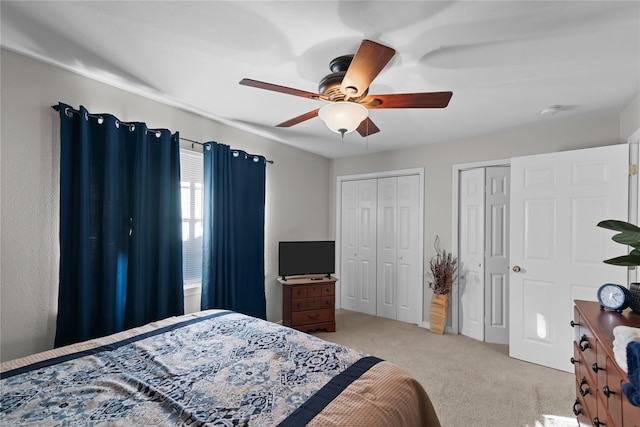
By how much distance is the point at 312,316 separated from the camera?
3.71 meters

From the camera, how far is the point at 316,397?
1244 mm

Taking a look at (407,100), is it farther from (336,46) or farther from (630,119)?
(630,119)

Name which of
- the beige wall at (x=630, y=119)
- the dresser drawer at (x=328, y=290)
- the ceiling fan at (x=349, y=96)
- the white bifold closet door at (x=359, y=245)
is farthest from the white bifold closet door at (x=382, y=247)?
the ceiling fan at (x=349, y=96)

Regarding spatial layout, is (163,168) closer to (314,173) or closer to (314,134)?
(314,134)

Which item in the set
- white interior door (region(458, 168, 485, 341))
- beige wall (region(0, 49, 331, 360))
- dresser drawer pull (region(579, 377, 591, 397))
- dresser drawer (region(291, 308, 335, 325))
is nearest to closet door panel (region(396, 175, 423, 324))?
white interior door (region(458, 168, 485, 341))

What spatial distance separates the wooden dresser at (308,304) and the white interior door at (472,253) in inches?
64.7

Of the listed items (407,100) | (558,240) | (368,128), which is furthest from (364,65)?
(558,240)

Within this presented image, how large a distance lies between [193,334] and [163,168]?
143cm

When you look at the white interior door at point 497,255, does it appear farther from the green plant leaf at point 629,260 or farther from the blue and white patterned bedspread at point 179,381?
the blue and white patterned bedspread at point 179,381

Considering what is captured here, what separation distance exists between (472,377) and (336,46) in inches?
115

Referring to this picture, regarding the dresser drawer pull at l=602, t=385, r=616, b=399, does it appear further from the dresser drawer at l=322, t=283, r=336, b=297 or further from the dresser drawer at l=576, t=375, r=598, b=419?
the dresser drawer at l=322, t=283, r=336, b=297

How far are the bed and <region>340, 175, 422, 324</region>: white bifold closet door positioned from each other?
9.06 ft

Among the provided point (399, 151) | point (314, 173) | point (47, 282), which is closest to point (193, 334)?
point (47, 282)

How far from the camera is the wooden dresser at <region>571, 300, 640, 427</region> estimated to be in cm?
113
